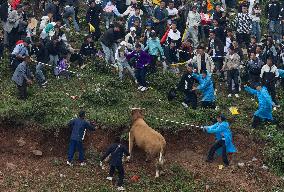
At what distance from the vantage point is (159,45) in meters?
24.2

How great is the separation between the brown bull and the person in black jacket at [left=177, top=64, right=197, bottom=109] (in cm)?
367

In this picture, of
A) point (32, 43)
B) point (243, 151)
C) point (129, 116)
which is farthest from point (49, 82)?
point (243, 151)

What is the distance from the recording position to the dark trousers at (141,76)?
77.9ft

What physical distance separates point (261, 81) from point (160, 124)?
5522 millimetres

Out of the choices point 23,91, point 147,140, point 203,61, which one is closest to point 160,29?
point 203,61

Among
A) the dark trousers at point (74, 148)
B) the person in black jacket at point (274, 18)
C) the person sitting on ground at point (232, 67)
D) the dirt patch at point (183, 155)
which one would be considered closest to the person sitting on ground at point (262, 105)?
the dirt patch at point (183, 155)

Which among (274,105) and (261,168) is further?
(274,105)

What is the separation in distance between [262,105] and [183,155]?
12.4ft

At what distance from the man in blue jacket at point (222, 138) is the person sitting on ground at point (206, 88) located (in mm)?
2772

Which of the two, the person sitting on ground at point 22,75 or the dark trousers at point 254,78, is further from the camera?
the dark trousers at point 254,78

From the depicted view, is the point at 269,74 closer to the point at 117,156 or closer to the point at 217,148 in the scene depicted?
the point at 217,148

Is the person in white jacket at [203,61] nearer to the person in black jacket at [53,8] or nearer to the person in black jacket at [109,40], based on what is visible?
the person in black jacket at [109,40]

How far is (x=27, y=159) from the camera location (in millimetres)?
19766

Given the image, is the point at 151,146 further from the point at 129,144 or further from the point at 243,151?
the point at 243,151
